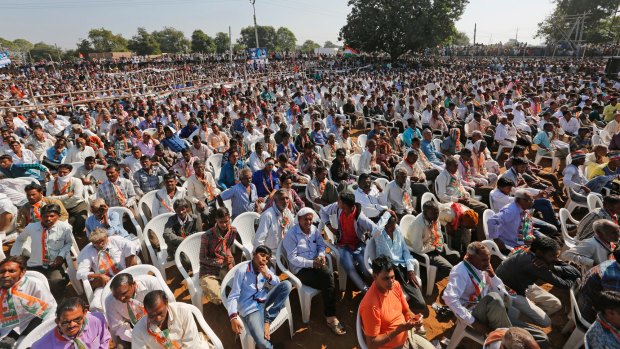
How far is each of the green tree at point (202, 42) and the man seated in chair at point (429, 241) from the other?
83.5 metres

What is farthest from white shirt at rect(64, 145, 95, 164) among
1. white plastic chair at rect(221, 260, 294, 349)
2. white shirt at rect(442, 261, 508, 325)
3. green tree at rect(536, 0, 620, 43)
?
green tree at rect(536, 0, 620, 43)

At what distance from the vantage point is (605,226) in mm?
3320

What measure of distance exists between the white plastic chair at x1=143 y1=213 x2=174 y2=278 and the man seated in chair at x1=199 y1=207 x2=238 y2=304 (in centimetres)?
75

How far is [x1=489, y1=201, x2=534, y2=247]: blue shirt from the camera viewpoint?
3885 millimetres

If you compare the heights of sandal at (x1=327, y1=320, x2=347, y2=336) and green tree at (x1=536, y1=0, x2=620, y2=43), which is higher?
green tree at (x1=536, y1=0, x2=620, y2=43)

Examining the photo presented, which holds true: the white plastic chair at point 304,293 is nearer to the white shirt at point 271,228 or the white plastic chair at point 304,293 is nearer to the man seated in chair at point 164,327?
the white shirt at point 271,228

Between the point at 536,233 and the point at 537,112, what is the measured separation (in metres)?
8.58

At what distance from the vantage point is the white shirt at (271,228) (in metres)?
3.79

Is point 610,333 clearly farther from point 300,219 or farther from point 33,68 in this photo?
point 33,68

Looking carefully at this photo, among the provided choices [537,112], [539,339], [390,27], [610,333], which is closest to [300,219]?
[539,339]

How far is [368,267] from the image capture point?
3.55 metres

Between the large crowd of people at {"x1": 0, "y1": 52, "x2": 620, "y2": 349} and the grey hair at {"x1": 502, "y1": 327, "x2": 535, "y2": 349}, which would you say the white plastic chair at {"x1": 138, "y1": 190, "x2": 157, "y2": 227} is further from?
the grey hair at {"x1": 502, "y1": 327, "x2": 535, "y2": 349}

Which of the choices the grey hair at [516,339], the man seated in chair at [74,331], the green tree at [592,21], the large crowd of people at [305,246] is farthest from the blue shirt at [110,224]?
the green tree at [592,21]

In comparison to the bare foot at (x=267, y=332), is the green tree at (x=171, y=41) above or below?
above
